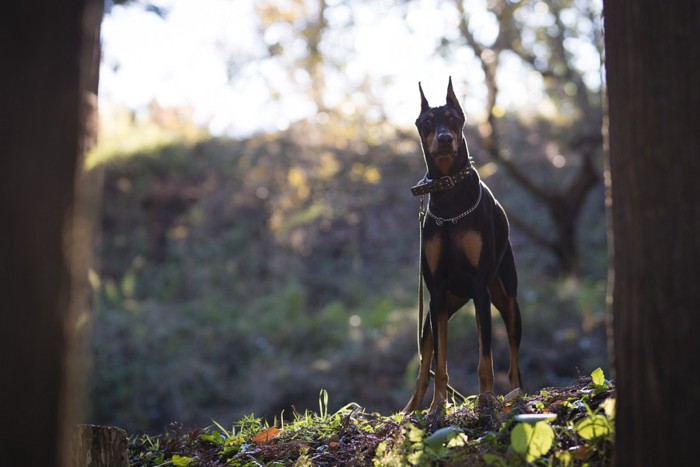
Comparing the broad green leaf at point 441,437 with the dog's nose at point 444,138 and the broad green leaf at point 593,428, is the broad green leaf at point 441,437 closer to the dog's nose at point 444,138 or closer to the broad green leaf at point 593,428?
the broad green leaf at point 593,428

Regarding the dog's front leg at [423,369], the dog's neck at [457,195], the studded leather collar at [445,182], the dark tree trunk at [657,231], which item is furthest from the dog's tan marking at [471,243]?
the dark tree trunk at [657,231]

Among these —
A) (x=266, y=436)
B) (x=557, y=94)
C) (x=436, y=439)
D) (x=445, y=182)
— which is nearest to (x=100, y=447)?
(x=266, y=436)

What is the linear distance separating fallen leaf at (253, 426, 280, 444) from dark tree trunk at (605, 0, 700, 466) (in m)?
2.49

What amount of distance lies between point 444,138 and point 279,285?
13.9 meters

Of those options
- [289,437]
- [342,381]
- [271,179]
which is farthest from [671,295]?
[271,179]

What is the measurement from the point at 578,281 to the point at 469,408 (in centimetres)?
1171

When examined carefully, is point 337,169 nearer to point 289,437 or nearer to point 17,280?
point 289,437

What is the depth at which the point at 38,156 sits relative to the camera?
2846 millimetres

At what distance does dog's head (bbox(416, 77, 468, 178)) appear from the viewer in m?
4.87

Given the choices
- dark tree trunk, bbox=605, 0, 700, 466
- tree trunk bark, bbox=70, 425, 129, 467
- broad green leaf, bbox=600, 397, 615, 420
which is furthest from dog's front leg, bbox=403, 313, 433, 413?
dark tree trunk, bbox=605, 0, 700, 466

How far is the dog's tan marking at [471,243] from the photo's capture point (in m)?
4.90

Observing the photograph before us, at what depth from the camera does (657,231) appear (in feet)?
9.89

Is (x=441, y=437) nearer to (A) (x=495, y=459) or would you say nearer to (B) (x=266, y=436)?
(A) (x=495, y=459)

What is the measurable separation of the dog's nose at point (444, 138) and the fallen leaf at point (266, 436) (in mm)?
2034
